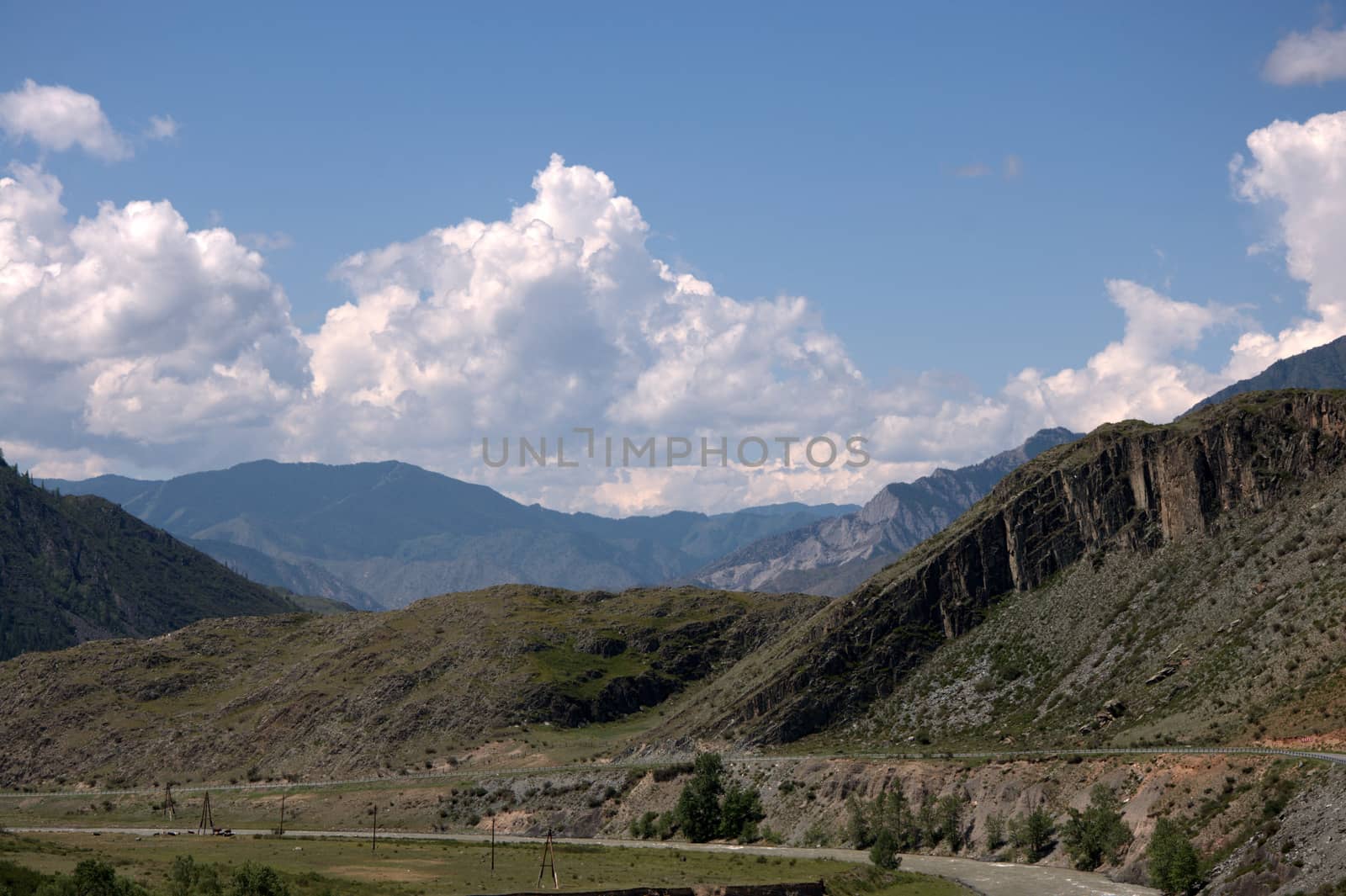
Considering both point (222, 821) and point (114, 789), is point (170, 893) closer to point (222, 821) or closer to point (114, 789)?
point (222, 821)

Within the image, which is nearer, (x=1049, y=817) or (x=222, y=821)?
(x=1049, y=817)

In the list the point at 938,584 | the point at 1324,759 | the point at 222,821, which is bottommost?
the point at 222,821

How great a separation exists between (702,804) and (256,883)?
62.8 metres

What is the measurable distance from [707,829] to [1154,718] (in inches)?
1782

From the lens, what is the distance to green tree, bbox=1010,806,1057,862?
106562mm

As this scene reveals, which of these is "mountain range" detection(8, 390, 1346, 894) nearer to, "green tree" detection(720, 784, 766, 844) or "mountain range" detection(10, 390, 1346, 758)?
"mountain range" detection(10, 390, 1346, 758)

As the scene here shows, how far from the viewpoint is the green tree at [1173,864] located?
86438 millimetres

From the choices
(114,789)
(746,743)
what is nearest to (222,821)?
(114,789)

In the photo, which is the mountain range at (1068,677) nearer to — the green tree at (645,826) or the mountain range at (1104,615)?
the mountain range at (1104,615)

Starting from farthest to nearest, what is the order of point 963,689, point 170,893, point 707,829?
point 963,689
point 707,829
point 170,893

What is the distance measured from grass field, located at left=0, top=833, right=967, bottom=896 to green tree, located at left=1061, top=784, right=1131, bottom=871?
37.4ft

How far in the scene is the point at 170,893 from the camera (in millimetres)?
77688

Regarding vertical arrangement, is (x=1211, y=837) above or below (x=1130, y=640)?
below

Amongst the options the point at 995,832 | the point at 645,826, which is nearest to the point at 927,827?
the point at 995,832
